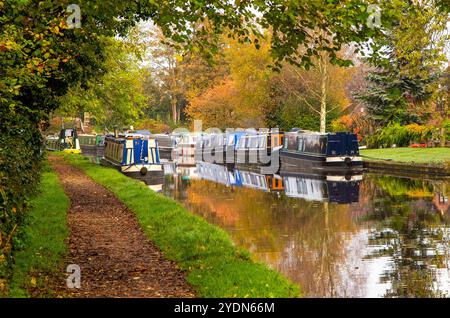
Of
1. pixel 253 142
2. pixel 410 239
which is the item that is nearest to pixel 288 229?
pixel 410 239

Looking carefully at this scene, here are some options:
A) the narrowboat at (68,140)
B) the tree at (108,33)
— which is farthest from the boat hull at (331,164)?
the narrowboat at (68,140)

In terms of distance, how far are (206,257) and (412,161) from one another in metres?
22.3

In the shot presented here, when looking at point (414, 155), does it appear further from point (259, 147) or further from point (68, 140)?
point (68, 140)

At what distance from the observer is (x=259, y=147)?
38.2 m

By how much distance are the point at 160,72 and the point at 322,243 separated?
168 ft

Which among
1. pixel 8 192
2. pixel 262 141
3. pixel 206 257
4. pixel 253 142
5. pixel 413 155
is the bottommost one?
pixel 206 257

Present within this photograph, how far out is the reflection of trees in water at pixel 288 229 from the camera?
9620 mm

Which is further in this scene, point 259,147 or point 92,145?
point 92,145

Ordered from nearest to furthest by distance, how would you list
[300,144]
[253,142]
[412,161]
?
[412,161]
[300,144]
[253,142]

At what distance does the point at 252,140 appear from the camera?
130 ft

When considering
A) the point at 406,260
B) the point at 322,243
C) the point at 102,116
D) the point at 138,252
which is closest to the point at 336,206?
the point at 322,243

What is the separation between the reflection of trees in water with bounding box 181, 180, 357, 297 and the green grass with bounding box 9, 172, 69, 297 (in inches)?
Result: 127

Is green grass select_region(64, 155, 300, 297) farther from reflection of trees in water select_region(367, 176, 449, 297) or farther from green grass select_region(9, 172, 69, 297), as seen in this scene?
reflection of trees in water select_region(367, 176, 449, 297)

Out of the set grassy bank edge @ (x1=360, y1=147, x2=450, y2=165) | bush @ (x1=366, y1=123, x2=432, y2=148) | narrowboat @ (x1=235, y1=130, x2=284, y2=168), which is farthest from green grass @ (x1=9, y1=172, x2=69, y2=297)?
bush @ (x1=366, y1=123, x2=432, y2=148)
